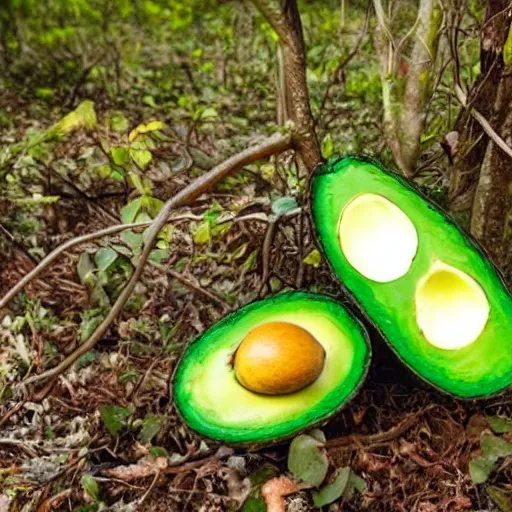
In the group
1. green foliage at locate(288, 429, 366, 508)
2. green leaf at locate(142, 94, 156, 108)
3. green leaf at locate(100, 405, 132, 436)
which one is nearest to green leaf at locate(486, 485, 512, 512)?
green foliage at locate(288, 429, 366, 508)

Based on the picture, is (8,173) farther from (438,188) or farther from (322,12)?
(322,12)

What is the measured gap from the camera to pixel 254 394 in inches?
53.1

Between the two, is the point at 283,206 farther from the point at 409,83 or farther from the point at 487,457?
the point at 487,457

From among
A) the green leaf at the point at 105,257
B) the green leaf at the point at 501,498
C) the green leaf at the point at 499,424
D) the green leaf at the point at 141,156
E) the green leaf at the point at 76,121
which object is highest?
the green leaf at the point at 76,121

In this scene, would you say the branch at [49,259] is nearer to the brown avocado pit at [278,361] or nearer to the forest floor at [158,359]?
the forest floor at [158,359]

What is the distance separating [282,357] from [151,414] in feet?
1.26

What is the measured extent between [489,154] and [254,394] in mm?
756

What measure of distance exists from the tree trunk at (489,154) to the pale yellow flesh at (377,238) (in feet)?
0.84

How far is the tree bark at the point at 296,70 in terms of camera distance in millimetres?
1581

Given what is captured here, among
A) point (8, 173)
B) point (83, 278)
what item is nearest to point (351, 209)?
point (83, 278)

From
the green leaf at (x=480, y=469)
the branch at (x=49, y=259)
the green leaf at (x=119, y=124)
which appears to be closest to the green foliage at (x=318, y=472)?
the green leaf at (x=480, y=469)

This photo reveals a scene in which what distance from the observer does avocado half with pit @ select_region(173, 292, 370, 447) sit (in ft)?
4.31

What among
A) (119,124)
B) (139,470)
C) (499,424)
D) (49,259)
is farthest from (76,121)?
(499,424)

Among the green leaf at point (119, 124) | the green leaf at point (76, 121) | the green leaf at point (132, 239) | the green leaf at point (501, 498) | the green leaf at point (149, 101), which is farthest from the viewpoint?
Answer: the green leaf at point (149, 101)
